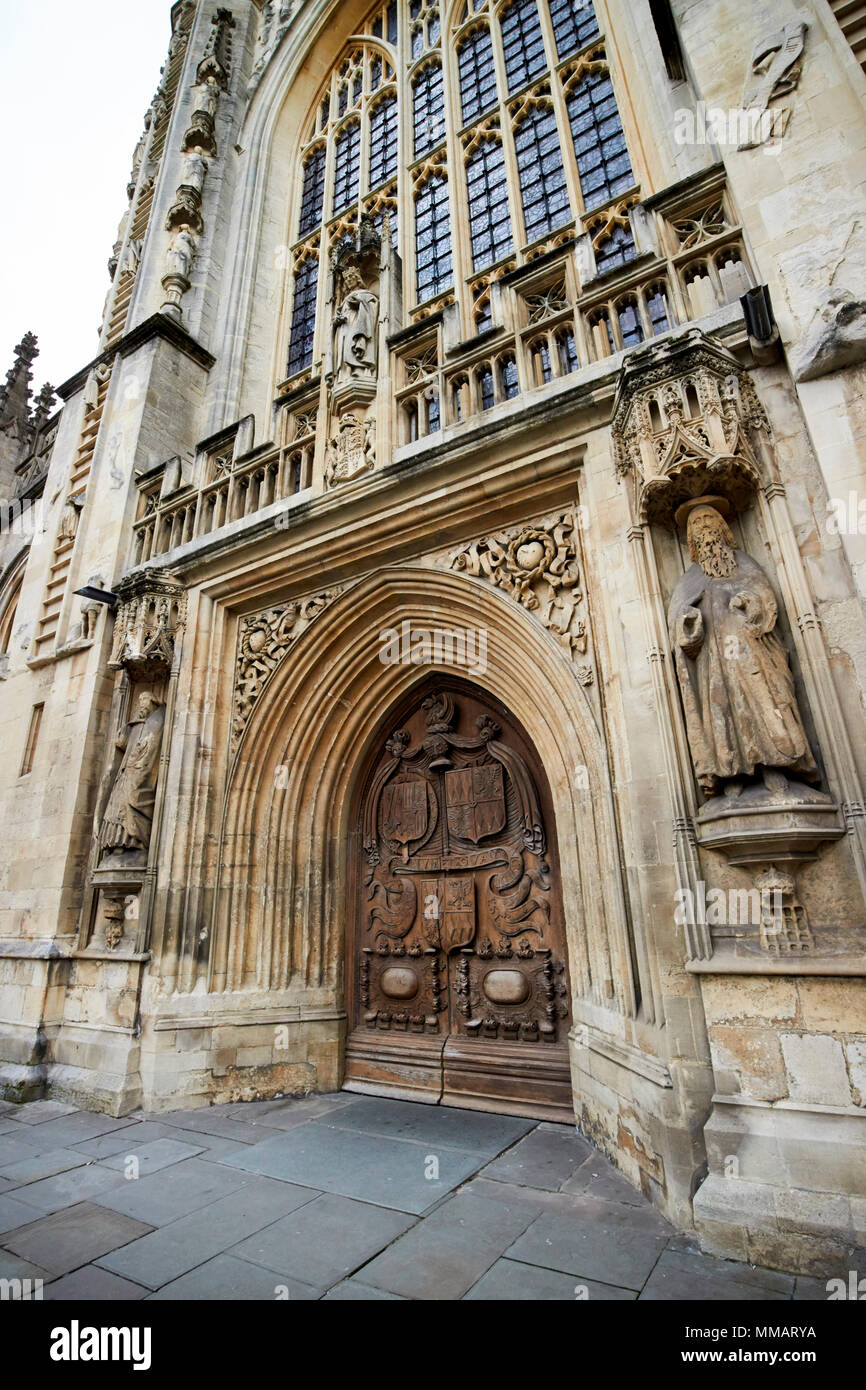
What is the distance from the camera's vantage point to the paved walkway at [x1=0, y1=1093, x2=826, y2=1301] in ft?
8.05

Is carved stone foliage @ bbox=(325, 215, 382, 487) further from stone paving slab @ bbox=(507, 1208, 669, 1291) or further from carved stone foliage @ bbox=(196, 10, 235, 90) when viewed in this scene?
carved stone foliage @ bbox=(196, 10, 235, 90)

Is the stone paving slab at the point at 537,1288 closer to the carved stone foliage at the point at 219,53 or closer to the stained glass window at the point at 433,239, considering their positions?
the stained glass window at the point at 433,239

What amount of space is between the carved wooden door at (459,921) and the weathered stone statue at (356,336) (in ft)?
10.1

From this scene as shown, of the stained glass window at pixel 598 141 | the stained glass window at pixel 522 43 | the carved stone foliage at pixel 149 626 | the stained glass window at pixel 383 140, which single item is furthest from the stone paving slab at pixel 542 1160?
the stained glass window at pixel 383 140

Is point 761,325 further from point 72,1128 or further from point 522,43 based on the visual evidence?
point 522,43

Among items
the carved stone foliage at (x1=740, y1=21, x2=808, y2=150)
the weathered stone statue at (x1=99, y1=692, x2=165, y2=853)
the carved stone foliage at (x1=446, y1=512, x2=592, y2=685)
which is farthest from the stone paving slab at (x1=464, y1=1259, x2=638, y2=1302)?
the carved stone foliage at (x1=740, y1=21, x2=808, y2=150)

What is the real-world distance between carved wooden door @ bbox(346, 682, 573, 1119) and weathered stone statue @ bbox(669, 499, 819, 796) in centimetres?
195

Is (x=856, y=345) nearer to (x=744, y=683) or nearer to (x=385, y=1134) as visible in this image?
(x=744, y=683)

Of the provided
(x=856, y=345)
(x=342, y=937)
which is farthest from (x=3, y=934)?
(x=856, y=345)

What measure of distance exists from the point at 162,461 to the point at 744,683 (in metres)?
7.29

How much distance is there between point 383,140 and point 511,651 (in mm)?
9534

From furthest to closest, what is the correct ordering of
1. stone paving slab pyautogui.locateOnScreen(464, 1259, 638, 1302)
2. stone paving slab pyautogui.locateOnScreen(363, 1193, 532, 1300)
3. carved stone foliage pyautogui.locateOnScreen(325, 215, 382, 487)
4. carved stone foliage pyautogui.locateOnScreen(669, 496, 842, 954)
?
carved stone foliage pyautogui.locateOnScreen(325, 215, 382, 487)
carved stone foliage pyautogui.locateOnScreen(669, 496, 842, 954)
stone paving slab pyautogui.locateOnScreen(363, 1193, 532, 1300)
stone paving slab pyautogui.locateOnScreen(464, 1259, 638, 1302)
